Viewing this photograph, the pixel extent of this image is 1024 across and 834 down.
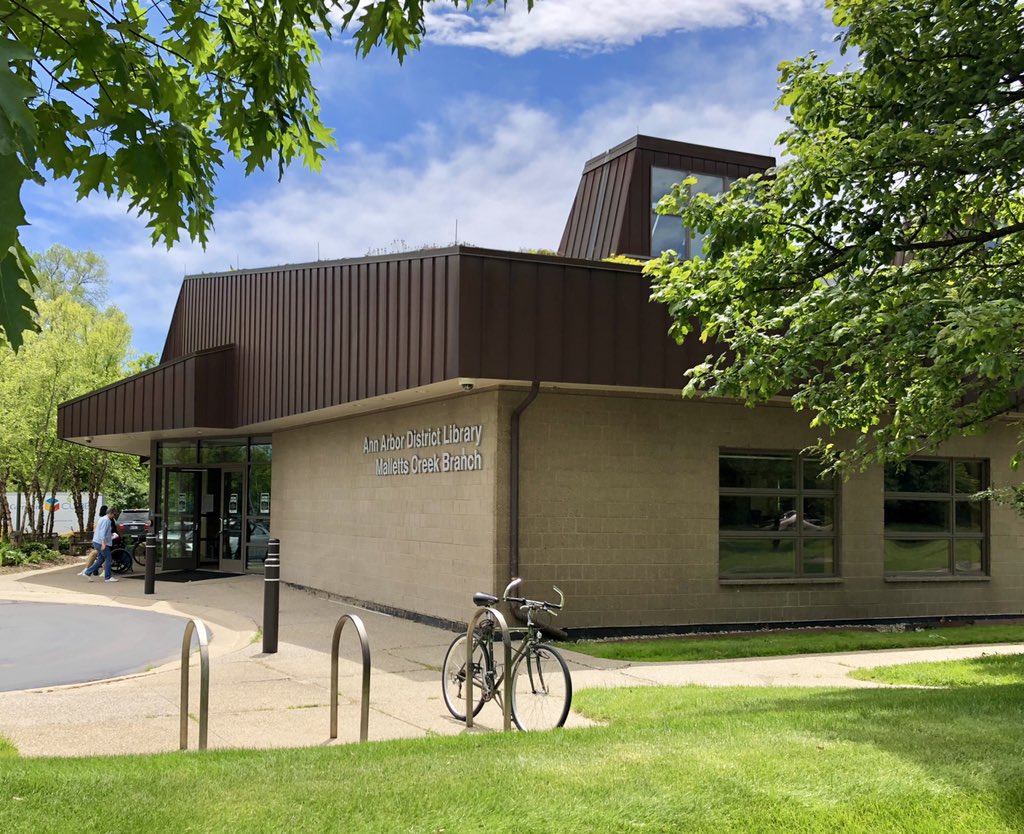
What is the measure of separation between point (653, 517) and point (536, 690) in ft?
20.4

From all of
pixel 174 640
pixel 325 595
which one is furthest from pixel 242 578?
pixel 174 640

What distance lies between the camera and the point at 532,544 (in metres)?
12.9

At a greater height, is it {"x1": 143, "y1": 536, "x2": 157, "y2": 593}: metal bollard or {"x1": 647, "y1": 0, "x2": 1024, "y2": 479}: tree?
{"x1": 647, "y1": 0, "x2": 1024, "y2": 479}: tree

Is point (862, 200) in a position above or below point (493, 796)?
above

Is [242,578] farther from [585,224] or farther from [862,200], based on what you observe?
[862,200]

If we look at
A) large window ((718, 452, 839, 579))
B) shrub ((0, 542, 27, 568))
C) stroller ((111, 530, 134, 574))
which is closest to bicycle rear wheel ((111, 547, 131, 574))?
stroller ((111, 530, 134, 574))

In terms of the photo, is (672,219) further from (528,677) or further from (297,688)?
(528,677)

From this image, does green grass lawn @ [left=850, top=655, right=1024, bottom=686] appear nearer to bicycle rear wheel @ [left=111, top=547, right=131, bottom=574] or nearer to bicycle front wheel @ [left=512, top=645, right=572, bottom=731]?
bicycle front wheel @ [left=512, top=645, right=572, bottom=731]

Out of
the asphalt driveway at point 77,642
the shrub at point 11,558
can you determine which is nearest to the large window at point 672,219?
the asphalt driveway at point 77,642

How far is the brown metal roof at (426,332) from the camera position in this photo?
39.5 feet

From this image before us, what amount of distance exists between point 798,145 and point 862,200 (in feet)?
3.93

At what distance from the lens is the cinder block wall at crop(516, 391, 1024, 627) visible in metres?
13.0

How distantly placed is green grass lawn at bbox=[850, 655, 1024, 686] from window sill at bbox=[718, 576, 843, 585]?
3.22m

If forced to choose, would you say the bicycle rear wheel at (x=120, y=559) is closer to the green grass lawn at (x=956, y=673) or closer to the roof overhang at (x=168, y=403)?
the roof overhang at (x=168, y=403)
